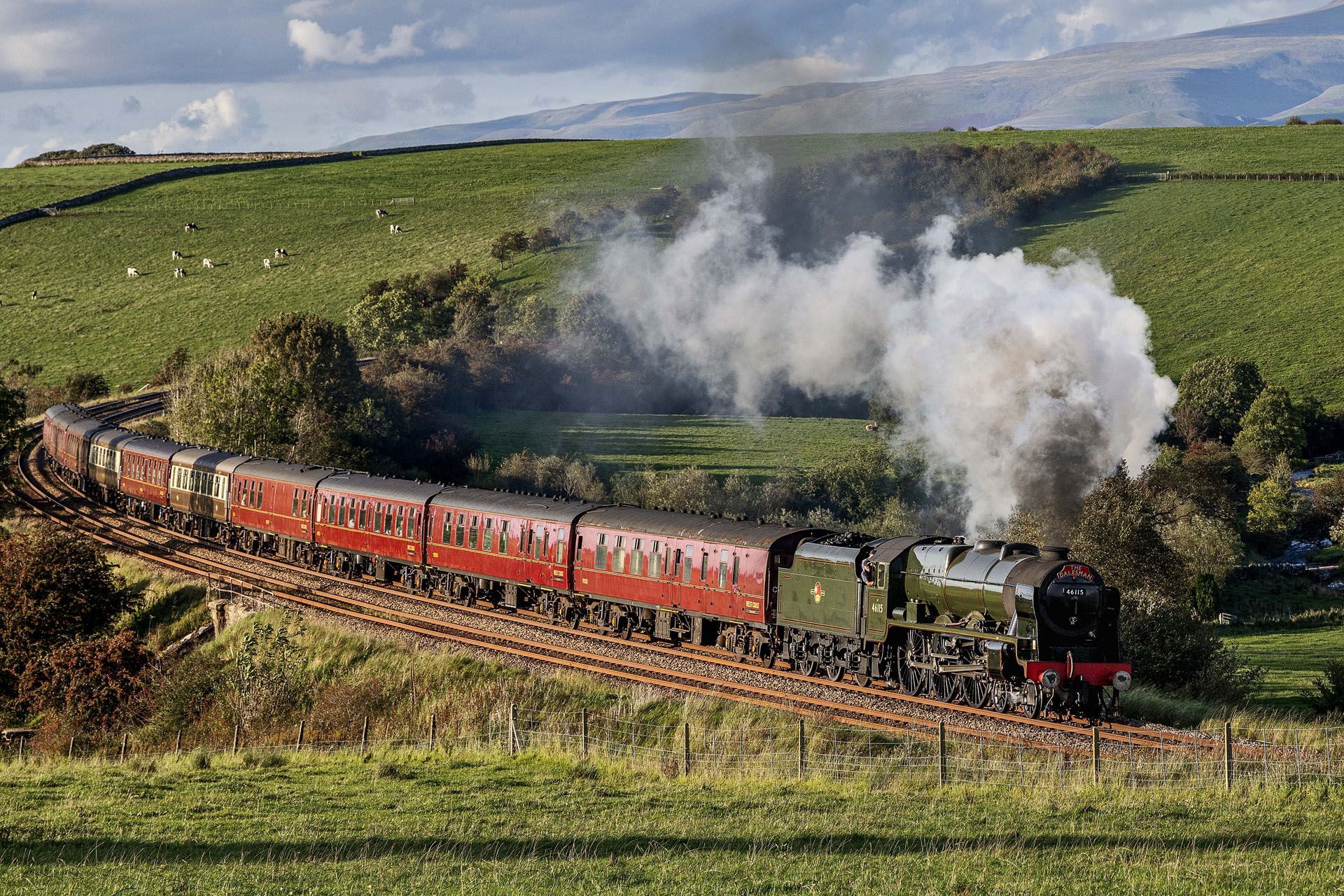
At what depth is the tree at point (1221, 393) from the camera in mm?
79312

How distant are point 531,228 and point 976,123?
72.8 metres

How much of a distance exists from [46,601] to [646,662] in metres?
19.5

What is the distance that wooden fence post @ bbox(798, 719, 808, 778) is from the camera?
20.3 meters

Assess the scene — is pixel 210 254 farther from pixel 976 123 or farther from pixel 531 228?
pixel 976 123

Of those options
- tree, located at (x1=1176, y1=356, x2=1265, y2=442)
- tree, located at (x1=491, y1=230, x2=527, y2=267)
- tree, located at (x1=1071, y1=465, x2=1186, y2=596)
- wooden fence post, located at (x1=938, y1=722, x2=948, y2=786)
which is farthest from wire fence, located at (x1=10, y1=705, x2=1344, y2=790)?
tree, located at (x1=491, y1=230, x2=527, y2=267)

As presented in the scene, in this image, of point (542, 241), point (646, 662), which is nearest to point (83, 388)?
point (542, 241)

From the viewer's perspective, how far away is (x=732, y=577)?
29.0m

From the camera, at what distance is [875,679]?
86.5 ft

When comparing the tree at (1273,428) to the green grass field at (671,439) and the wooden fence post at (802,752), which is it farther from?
the wooden fence post at (802,752)

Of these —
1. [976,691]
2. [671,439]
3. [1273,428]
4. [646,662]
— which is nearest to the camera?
[976,691]

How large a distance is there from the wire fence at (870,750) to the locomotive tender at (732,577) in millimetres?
2054

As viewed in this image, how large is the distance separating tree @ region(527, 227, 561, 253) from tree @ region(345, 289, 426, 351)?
14.6 meters

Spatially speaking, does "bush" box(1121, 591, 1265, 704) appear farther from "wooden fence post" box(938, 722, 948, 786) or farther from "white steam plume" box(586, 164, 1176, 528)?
"white steam plume" box(586, 164, 1176, 528)

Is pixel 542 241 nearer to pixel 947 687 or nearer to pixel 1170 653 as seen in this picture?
pixel 1170 653
